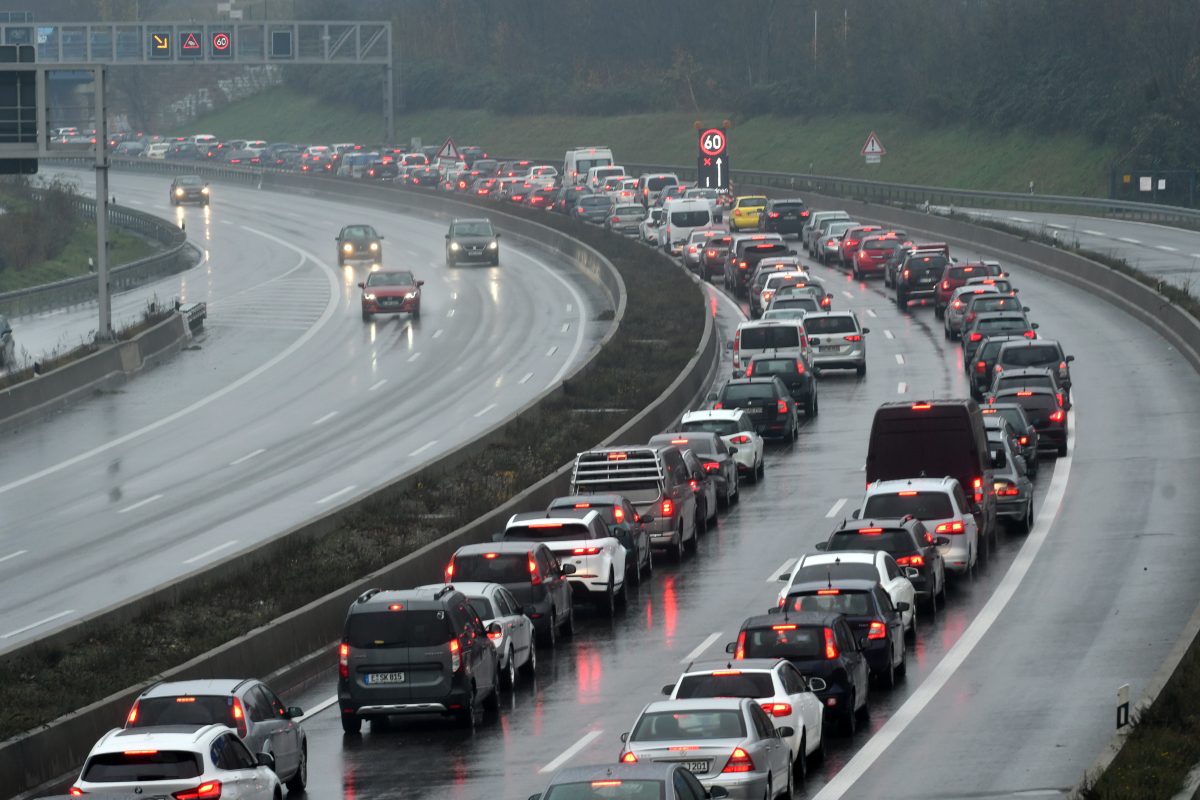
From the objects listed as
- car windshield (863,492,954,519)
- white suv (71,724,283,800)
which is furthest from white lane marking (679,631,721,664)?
white suv (71,724,283,800)

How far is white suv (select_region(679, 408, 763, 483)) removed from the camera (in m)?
41.6

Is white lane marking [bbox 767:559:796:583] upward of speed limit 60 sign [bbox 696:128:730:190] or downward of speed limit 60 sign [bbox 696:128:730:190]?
downward


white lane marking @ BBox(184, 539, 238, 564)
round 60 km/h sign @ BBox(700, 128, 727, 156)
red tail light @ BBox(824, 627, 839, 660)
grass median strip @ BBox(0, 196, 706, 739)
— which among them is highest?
round 60 km/h sign @ BBox(700, 128, 727, 156)

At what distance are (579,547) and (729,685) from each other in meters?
10.5

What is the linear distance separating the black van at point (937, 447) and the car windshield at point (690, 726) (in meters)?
16.0

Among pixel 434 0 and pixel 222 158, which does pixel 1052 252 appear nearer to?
pixel 222 158

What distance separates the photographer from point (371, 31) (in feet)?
509

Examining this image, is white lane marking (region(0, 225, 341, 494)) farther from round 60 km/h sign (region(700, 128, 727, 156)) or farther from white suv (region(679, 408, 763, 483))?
round 60 km/h sign (region(700, 128, 727, 156))

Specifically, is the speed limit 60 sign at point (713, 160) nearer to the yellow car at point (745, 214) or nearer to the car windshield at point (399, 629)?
the yellow car at point (745, 214)

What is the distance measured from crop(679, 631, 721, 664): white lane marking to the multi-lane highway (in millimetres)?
9278

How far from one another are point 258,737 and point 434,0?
177829 mm

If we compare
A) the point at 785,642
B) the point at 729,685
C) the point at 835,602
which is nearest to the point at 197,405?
the point at 835,602

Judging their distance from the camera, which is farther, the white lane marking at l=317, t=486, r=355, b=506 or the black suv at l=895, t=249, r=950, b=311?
the black suv at l=895, t=249, r=950, b=311

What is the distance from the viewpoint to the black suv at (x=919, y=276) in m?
67.2
